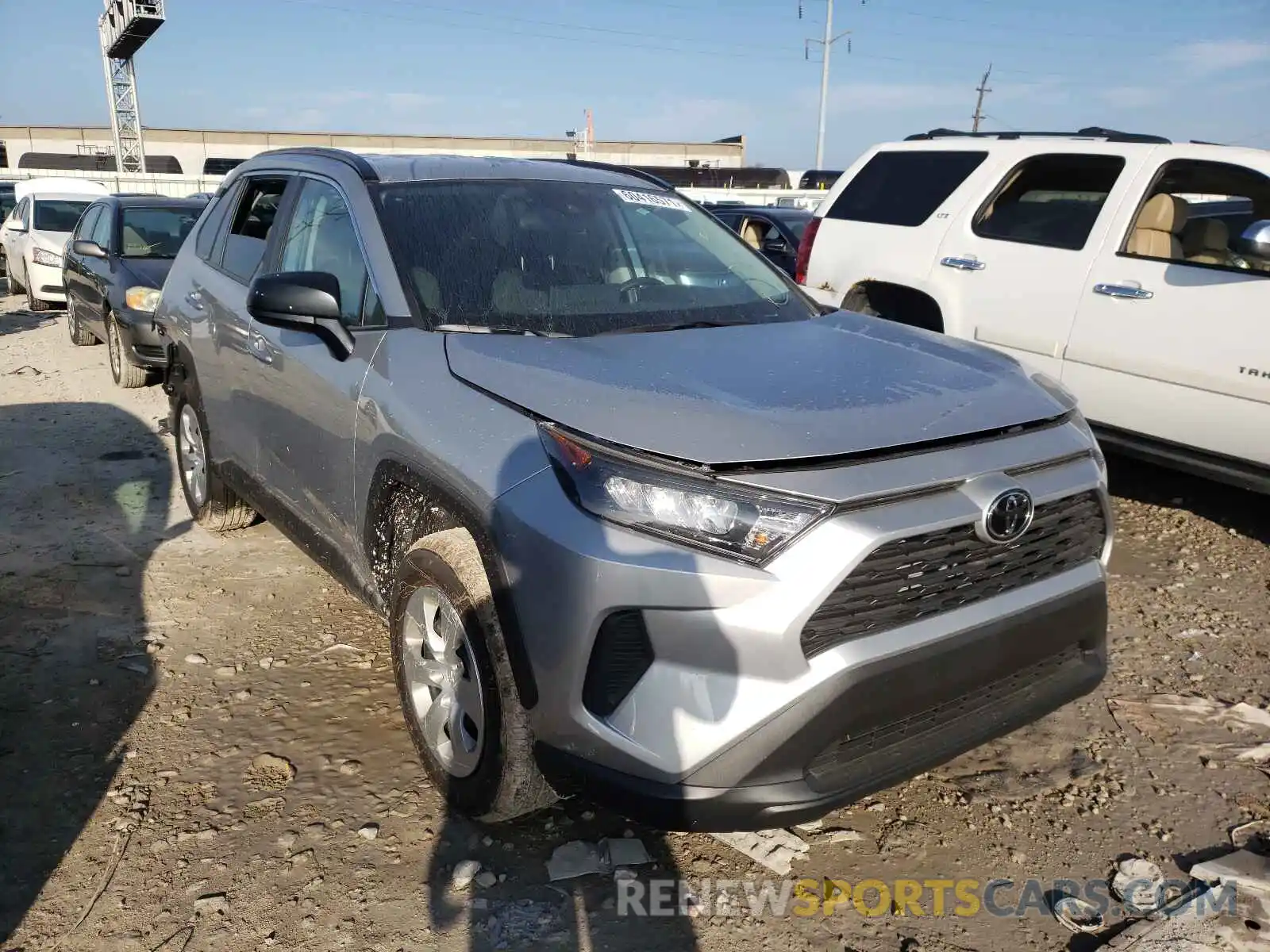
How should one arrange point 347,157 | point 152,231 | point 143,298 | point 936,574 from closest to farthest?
1. point 936,574
2. point 347,157
3. point 143,298
4. point 152,231

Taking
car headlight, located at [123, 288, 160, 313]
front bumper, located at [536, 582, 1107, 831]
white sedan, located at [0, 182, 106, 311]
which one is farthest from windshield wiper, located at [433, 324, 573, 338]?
white sedan, located at [0, 182, 106, 311]

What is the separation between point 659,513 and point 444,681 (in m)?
0.95

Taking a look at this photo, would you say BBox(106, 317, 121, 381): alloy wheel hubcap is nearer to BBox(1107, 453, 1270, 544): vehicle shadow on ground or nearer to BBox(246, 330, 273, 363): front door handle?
BBox(246, 330, 273, 363): front door handle

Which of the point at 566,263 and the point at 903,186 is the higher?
the point at 903,186

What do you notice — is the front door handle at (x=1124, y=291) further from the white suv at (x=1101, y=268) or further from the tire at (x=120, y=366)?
the tire at (x=120, y=366)

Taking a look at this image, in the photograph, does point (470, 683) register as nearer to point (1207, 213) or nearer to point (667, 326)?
point (667, 326)

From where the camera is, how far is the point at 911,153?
618 centimetres

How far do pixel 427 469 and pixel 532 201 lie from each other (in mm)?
1356

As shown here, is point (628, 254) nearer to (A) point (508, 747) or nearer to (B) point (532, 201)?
(B) point (532, 201)

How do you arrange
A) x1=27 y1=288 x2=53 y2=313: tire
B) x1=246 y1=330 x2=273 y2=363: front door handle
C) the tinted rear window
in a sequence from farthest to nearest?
x1=27 y1=288 x2=53 y2=313: tire → the tinted rear window → x1=246 y1=330 x2=273 y2=363: front door handle

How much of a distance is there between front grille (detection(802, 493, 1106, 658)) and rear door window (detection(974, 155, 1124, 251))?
324cm

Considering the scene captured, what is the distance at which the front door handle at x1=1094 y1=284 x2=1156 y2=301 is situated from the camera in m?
4.74

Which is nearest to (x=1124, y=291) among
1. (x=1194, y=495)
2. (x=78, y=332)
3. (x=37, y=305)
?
(x=1194, y=495)

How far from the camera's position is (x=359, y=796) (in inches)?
113
